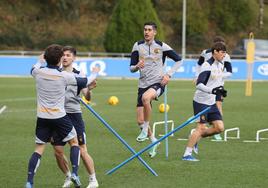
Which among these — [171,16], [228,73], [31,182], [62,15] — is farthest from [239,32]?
[31,182]

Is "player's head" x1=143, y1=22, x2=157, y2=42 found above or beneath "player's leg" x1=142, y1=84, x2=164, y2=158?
above

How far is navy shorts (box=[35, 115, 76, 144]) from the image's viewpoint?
32.9ft

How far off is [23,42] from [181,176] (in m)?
56.5

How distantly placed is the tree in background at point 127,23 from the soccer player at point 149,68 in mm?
41507

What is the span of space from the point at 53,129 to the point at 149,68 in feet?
13.7

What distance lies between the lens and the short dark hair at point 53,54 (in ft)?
32.0

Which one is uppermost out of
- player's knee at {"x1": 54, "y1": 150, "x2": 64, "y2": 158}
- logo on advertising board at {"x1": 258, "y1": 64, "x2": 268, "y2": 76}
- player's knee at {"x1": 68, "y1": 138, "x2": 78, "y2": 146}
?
player's knee at {"x1": 68, "y1": 138, "x2": 78, "y2": 146}

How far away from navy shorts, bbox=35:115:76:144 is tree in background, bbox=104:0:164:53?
45487 millimetres

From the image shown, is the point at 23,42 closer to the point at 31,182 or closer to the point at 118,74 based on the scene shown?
the point at 118,74

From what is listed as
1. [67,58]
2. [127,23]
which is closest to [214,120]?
[67,58]

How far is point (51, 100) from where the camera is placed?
32.6ft

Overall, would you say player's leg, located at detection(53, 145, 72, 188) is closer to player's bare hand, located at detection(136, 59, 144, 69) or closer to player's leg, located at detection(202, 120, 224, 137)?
player's bare hand, located at detection(136, 59, 144, 69)

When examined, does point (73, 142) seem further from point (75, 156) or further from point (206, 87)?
point (206, 87)

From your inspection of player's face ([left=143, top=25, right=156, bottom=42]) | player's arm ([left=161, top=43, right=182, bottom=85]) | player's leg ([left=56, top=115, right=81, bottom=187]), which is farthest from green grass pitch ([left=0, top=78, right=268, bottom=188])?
player's face ([left=143, top=25, right=156, bottom=42])
